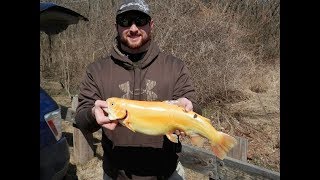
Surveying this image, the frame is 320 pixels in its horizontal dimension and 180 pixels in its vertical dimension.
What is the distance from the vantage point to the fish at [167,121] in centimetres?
280

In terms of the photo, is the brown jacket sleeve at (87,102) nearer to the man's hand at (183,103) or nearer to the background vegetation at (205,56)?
the man's hand at (183,103)

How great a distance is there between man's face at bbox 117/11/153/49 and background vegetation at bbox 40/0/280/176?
4.54 m

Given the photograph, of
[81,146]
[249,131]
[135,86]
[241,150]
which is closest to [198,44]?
[249,131]

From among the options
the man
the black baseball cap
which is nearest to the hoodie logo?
the man

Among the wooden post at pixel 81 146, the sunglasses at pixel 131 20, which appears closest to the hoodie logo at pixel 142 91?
the sunglasses at pixel 131 20

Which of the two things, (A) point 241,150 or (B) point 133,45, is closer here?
(B) point 133,45

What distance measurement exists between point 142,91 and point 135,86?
0.07 m

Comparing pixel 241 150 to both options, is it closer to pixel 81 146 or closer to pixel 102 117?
pixel 102 117

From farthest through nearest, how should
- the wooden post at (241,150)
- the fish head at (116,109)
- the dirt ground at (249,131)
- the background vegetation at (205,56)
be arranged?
A: the background vegetation at (205,56) < the dirt ground at (249,131) < the wooden post at (241,150) < the fish head at (116,109)

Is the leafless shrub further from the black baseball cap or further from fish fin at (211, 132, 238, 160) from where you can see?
fish fin at (211, 132, 238, 160)

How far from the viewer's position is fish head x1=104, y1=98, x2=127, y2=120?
108 inches

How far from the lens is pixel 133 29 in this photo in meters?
3.05

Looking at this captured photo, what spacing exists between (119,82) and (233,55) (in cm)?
792
